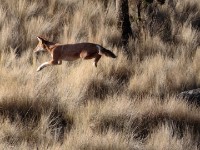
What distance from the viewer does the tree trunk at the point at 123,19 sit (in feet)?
37.1

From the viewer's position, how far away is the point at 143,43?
11172 millimetres

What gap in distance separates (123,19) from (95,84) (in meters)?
3.32

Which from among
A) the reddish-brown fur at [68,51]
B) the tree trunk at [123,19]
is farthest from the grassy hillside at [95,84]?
the reddish-brown fur at [68,51]

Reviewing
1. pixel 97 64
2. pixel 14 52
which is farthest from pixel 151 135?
pixel 14 52

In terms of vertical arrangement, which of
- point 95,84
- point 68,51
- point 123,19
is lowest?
point 95,84

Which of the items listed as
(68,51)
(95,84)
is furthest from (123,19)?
(68,51)

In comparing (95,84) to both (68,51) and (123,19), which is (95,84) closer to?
(68,51)

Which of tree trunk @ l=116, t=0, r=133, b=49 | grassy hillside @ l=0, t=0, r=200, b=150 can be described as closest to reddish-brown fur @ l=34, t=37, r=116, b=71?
grassy hillside @ l=0, t=0, r=200, b=150

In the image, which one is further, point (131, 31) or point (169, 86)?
point (131, 31)

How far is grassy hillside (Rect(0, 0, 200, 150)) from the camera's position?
6.52 meters

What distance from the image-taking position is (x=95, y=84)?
27.8 ft

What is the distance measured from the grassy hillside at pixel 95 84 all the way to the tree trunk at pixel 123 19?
0.15 m

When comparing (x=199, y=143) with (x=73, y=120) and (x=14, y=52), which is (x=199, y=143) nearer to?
(x=73, y=120)

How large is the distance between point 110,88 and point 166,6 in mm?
6286
